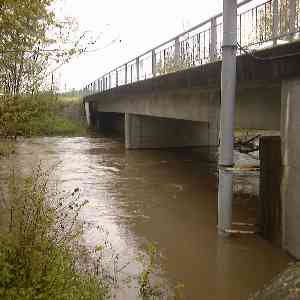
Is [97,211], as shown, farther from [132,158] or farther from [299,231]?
[132,158]

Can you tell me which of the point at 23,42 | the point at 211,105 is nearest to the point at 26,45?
the point at 23,42

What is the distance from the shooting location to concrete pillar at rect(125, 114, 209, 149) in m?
21.1

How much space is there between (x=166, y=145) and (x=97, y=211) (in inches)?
495

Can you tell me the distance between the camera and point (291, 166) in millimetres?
6051

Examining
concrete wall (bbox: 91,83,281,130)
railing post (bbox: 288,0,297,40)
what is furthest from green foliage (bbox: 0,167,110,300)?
concrete wall (bbox: 91,83,281,130)

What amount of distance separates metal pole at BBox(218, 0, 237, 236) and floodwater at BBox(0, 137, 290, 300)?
21.7 inches

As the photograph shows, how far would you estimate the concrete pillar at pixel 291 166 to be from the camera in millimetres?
5863

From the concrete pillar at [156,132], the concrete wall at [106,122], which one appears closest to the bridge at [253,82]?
the concrete pillar at [156,132]

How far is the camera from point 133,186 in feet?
38.9

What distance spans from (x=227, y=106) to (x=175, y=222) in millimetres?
2661

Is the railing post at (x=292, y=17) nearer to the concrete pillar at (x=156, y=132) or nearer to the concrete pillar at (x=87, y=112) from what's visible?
the concrete pillar at (x=156, y=132)

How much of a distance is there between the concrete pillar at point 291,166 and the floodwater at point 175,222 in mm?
383

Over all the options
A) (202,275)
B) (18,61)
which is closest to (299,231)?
(202,275)

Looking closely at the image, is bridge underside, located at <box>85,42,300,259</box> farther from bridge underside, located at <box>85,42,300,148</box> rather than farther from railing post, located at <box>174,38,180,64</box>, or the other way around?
railing post, located at <box>174,38,180,64</box>
